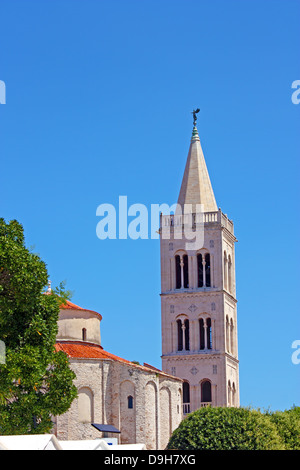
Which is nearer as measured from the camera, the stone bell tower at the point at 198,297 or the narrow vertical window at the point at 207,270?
the stone bell tower at the point at 198,297

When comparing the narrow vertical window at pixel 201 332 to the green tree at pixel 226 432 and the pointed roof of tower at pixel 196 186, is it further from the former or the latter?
the green tree at pixel 226 432

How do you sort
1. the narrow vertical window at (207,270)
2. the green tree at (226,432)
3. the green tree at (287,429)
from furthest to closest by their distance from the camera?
the narrow vertical window at (207,270)
the green tree at (287,429)
the green tree at (226,432)

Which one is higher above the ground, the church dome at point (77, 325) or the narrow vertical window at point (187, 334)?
the narrow vertical window at point (187, 334)

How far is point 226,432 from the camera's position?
1859 inches

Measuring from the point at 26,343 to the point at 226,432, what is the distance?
1137cm

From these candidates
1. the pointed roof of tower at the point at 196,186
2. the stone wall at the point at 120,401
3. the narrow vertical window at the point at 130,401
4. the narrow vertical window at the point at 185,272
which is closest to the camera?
the stone wall at the point at 120,401

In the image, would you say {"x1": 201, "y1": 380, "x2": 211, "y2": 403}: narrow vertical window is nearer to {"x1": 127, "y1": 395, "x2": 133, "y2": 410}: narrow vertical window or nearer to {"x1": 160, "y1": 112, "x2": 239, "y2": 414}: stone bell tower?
{"x1": 160, "y1": 112, "x2": 239, "y2": 414}: stone bell tower

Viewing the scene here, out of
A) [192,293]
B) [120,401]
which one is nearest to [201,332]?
[192,293]

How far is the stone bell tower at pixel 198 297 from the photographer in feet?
281

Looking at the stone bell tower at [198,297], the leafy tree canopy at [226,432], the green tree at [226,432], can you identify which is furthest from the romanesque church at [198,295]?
the green tree at [226,432]

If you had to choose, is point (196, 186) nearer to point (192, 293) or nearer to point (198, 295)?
point (192, 293)
